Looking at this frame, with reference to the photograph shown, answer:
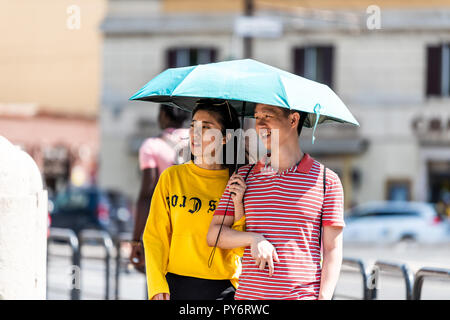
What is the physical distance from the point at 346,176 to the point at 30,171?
76.3 ft

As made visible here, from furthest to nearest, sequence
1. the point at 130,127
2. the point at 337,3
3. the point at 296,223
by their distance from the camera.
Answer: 1. the point at 130,127
2. the point at 337,3
3. the point at 296,223

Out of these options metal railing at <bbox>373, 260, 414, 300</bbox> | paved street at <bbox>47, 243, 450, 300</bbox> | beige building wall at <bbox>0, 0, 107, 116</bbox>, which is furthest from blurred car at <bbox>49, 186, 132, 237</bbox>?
metal railing at <bbox>373, 260, 414, 300</bbox>

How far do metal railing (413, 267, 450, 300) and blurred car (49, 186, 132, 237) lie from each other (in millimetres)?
14631

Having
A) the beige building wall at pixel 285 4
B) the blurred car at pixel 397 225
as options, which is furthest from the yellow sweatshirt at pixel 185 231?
the beige building wall at pixel 285 4

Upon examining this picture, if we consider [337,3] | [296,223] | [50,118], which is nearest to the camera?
[296,223]

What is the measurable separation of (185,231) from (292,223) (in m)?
0.64

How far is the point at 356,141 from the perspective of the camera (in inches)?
1043

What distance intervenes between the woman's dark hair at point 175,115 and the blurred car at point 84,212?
49.5ft

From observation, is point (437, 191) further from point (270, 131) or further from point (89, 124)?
point (270, 131)

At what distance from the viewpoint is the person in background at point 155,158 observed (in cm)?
573

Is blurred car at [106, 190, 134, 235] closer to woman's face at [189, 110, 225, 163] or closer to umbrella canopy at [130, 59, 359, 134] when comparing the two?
woman's face at [189, 110, 225, 163]

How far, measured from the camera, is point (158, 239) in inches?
165

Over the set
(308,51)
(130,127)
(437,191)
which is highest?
(308,51)

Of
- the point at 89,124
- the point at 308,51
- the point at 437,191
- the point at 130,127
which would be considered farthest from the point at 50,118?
the point at 437,191
